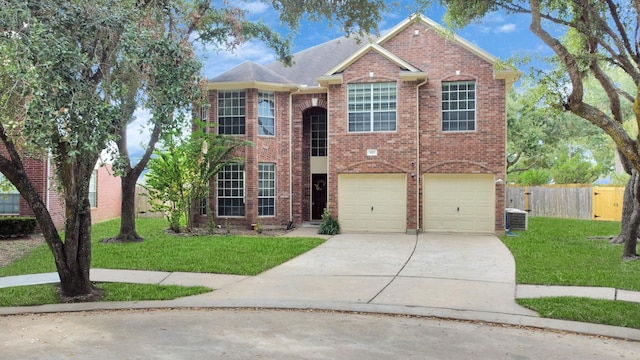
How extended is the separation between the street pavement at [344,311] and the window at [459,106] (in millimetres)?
6752

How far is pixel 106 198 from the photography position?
2520cm

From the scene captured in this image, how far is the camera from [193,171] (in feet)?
57.4

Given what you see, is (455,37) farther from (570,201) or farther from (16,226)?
(16,226)

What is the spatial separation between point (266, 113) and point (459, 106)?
24.3ft

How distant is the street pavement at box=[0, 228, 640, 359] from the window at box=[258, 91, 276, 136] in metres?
8.68

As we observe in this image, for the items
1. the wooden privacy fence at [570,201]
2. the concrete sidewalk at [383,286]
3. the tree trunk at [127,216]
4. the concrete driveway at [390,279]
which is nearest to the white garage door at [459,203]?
the concrete driveway at [390,279]

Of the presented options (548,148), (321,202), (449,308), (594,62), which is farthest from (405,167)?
(548,148)

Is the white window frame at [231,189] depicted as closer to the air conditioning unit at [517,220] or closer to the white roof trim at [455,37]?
the white roof trim at [455,37]

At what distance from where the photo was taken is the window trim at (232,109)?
19.4 metres

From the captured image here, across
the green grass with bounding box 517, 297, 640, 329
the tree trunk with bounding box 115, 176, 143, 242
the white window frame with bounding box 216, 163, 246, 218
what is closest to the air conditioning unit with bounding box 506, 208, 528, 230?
the white window frame with bounding box 216, 163, 246, 218

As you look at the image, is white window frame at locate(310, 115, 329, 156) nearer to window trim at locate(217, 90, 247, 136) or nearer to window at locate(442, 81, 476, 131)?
window trim at locate(217, 90, 247, 136)

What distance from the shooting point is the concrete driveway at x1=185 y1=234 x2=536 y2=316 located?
26.7 ft

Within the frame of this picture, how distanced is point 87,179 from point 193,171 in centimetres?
921

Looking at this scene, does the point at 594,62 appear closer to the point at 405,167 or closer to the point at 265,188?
the point at 405,167
